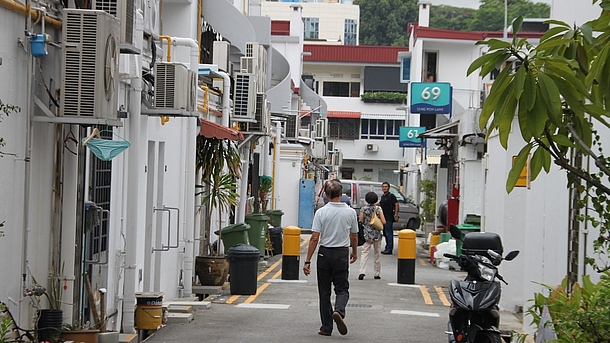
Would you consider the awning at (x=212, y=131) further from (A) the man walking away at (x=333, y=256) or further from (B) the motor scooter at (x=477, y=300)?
(B) the motor scooter at (x=477, y=300)

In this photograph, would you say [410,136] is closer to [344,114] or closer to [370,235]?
[370,235]

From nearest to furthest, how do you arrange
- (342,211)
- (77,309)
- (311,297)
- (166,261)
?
(77,309) < (342,211) < (166,261) < (311,297)

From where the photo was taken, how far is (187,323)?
13453mm

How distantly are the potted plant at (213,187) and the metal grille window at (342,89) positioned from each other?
48.2 meters

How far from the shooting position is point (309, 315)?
14.4 m

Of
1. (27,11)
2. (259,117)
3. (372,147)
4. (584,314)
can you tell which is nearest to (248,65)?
(259,117)

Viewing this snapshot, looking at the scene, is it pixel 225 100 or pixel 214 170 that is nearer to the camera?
pixel 214 170

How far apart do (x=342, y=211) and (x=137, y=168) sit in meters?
2.64

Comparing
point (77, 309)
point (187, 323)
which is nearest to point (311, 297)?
point (187, 323)

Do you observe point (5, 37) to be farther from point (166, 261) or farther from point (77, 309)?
point (166, 261)

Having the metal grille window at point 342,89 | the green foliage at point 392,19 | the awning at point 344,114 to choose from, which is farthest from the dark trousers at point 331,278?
the green foliage at point 392,19

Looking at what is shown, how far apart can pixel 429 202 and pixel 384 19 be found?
67668mm

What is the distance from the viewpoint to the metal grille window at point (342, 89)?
67.1 meters

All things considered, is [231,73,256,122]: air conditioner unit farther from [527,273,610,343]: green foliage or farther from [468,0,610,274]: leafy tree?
[468,0,610,274]: leafy tree
